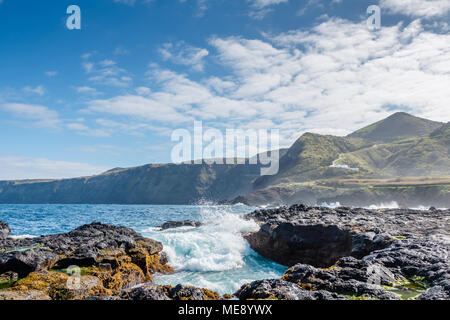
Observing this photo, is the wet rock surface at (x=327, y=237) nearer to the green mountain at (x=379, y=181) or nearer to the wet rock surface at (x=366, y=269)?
the wet rock surface at (x=366, y=269)

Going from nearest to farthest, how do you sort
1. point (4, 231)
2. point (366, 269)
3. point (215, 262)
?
point (366, 269) < point (215, 262) < point (4, 231)

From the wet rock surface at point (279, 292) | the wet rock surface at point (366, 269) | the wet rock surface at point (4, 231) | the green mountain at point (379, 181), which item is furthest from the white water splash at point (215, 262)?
the green mountain at point (379, 181)

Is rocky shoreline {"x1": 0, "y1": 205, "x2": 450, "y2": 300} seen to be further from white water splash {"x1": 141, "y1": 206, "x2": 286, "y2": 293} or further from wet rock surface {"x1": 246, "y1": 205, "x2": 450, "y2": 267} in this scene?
white water splash {"x1": 141, "y1": 206, "x2": 286, "y2": 293}

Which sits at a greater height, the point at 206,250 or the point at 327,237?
the point at 327,237

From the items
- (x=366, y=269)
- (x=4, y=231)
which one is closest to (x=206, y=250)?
(x=366, y=269)

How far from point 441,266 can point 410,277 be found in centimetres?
108

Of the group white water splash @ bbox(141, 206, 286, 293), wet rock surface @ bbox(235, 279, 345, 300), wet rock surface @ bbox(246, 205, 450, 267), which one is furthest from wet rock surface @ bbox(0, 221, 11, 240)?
wet rock surface @ bbox(235, 279, 345, 300)

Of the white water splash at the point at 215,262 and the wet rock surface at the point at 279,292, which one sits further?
the white water splash at the point at 215,262

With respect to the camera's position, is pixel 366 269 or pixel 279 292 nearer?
pixel 279 292

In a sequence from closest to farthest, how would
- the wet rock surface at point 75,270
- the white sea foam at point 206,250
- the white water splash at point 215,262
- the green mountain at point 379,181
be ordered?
the wet rock surface at point 75,270
the white water splash at point 215,262
the white sea foam at point 206,250
the green mountain at point 379,181

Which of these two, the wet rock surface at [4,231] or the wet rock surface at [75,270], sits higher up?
the wet rock surface at [75,270]

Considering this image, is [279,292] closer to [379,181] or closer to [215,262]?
[215,262]
